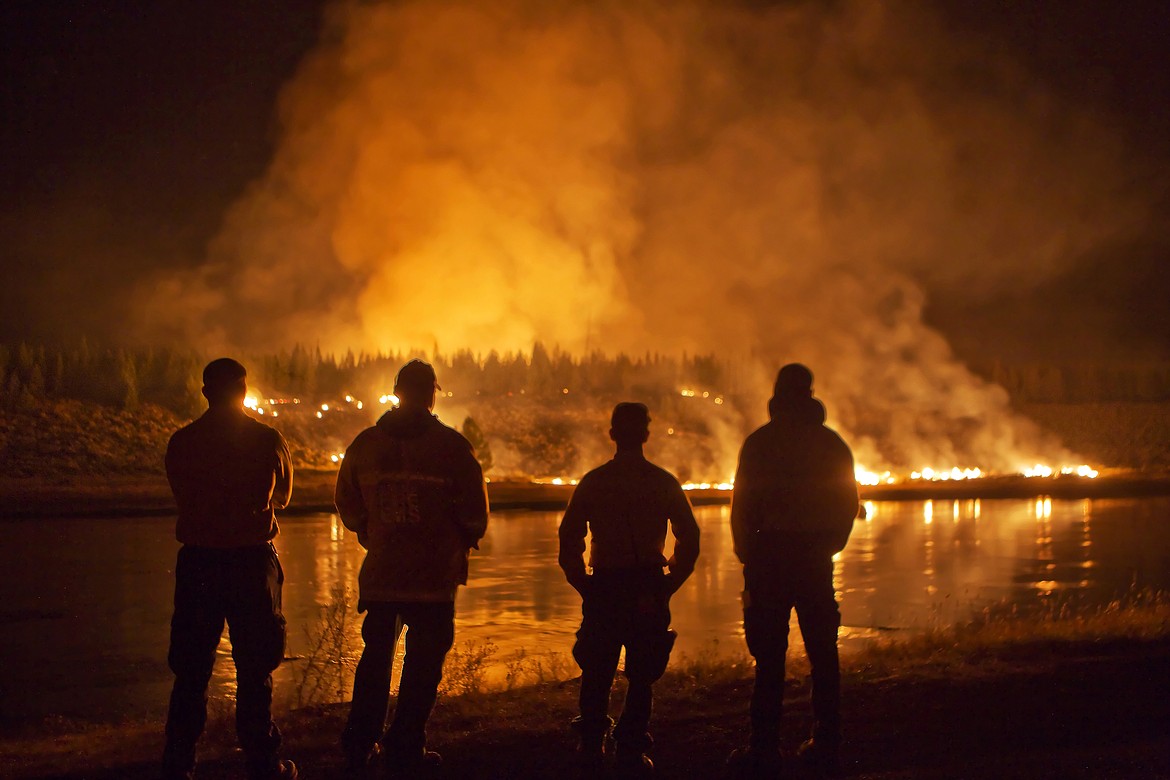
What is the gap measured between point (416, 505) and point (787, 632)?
237cm

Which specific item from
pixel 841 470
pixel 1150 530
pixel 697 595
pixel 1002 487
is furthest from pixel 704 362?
pixel 841 470

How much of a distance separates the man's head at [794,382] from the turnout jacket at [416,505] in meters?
2.04

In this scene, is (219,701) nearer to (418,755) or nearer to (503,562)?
(418,755)

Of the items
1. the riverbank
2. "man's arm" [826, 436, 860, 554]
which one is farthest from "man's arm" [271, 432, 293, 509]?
"man's arm" [826, 436, 860, 554]

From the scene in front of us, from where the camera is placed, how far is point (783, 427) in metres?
6.70

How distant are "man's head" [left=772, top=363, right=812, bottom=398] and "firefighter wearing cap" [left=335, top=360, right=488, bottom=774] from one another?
2045 millimetres

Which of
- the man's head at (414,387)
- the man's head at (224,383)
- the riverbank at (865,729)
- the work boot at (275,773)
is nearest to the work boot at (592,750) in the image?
the riverbank at (865,729)

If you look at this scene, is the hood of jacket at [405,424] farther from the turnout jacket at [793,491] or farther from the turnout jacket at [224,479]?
the turnout jacket at [793,491]

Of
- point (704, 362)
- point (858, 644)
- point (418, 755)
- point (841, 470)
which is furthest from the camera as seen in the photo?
point (704, 362)

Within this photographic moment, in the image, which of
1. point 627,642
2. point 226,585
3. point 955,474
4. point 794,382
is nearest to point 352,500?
point 226,585

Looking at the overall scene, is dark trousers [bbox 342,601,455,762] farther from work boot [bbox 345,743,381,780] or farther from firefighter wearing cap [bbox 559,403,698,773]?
firefighter wearing cap [bbox 559,403,698,773]

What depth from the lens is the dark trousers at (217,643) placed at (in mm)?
6004

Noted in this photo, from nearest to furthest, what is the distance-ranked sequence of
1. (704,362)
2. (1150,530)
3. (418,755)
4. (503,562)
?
(418,755)
(503,562)
(1150,530)
(704,362)

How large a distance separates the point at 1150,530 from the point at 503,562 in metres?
20.8
